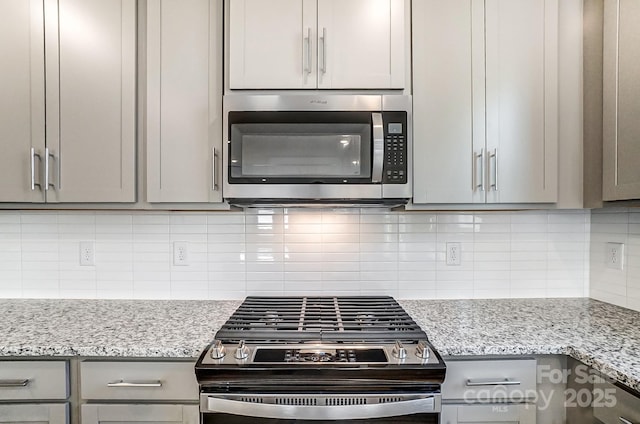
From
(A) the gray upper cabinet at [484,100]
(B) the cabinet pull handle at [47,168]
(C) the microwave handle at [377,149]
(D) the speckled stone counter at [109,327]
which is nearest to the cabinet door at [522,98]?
(A) the gray upper cabinet at [484,100]

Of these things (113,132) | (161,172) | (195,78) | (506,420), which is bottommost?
(506,420)

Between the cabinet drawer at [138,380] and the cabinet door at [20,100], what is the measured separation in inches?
31.0

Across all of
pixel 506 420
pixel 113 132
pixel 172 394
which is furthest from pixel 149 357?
pixel 506 420

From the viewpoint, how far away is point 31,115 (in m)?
1.55

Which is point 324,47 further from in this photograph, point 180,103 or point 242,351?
point 242,351

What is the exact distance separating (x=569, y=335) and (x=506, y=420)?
0.37m

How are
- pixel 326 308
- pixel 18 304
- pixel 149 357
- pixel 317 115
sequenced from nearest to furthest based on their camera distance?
pixel 149 357 → pixel 317 115 → pixel 326 308 → pixel 18 304

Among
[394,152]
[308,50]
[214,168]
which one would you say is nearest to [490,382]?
[394,152]

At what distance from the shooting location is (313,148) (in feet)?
4.91

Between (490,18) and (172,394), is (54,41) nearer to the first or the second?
(172,394)

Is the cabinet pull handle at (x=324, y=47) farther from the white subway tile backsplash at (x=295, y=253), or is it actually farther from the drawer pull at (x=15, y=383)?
the drawer pull at (x=15, y=383)

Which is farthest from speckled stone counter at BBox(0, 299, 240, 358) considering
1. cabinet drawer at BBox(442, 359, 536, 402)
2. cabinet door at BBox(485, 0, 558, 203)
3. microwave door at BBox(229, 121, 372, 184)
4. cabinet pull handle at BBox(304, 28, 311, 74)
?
cabinet door at BBox(485, 0, 558, 203)

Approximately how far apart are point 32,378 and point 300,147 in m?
1.20

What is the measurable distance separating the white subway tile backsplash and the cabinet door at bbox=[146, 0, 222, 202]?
14.3 inches
